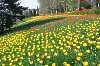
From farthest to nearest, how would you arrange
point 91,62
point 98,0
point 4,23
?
point 98,0, point 4,23, point 91,62

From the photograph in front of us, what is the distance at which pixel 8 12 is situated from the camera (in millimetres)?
23438

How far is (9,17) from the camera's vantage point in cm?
2288

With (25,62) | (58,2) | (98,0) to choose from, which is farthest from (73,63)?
(58,2)

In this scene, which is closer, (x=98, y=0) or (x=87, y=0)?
(x=98, y=0)

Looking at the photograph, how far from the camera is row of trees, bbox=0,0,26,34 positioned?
22.7 metres

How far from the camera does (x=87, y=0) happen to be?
189 feet

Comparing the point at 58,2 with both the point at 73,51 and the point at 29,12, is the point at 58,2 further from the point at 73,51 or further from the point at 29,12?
the point at 73,51

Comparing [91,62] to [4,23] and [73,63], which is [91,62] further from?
[4,23]

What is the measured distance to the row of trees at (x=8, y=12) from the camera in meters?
22.7

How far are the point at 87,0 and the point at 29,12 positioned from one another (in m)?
9.95

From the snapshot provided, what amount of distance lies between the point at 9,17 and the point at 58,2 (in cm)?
5350

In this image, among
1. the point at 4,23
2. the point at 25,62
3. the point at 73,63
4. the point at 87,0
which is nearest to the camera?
the point at 73,63

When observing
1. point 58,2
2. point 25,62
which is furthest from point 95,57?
point 58,2

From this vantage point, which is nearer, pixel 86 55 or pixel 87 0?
pixel 86 55
